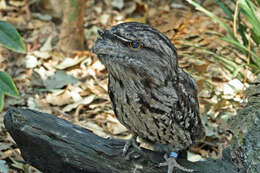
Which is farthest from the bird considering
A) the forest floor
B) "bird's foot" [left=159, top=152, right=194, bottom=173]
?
the forest floor

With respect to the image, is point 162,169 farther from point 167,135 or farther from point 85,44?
point 85,44

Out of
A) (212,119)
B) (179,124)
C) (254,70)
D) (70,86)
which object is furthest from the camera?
(70,86)

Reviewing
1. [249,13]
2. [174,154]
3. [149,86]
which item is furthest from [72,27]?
[149,86]

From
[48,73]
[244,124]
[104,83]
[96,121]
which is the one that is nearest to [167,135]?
[244,124]

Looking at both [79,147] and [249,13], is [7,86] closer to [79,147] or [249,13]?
[79,147]

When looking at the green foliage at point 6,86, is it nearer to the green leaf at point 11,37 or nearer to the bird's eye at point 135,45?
the green leaf at point 11,37

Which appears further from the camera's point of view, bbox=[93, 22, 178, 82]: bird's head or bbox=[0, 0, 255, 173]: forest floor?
bbox=[0, 0, 255, 173]: forest floor

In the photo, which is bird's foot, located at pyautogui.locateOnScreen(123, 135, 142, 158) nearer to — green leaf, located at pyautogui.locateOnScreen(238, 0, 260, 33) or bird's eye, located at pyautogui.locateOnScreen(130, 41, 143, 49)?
bird's eye, located at pyautogui.locateOnScreen(130, 41, 143, 49)
